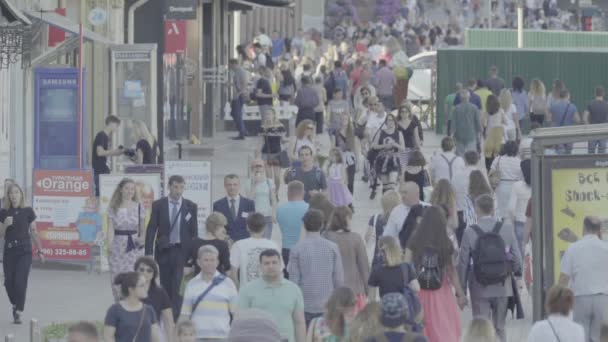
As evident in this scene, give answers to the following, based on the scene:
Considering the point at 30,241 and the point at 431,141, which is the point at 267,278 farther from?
the point at 431,141

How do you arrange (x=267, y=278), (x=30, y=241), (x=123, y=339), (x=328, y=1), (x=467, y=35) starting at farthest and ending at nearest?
(x=328, y=1), (x=467, y=35), (x=30, y=241), (x=267, y=278), (x=123, y=339)

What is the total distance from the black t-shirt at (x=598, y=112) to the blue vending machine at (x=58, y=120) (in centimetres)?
930

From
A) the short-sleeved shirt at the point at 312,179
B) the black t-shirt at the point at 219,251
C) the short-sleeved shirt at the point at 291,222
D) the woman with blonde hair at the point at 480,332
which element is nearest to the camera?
the woman with blonde hair at the point at 480,332

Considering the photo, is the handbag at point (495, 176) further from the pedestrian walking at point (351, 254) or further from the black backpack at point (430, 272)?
the black backpack at point (430, 272)

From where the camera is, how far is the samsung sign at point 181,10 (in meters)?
31.8

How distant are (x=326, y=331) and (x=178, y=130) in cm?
2412

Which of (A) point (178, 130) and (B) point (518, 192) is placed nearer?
(B) point (518, 192)

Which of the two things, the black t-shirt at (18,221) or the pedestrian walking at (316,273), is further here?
the black t-shirt at (18,221)

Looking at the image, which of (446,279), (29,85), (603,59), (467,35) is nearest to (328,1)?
(467,35)

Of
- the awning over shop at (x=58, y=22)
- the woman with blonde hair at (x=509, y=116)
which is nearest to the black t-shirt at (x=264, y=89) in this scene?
the woman with blonde hair at (x=509, y=116)

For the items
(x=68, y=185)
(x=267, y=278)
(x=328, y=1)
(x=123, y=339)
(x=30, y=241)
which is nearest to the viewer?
(x=123, y=339)

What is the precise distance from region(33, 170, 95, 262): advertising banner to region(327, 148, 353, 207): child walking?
107 inches

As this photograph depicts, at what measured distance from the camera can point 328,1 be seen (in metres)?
71.2

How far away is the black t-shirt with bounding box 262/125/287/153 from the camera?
27547mm
